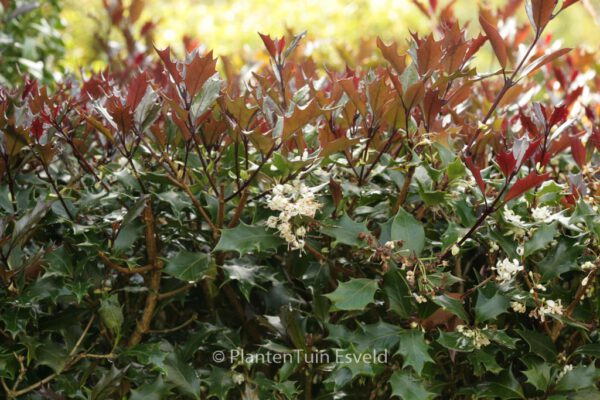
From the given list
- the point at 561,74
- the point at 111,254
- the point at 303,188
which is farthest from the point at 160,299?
the point at 561,74

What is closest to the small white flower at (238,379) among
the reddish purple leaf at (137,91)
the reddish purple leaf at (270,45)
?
the reddish purple leaf at (137,91)

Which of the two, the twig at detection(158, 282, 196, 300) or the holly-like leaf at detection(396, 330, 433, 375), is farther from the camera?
the twig at detection(158, 282, 196, 300)

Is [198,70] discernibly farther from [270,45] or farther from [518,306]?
[518,306]

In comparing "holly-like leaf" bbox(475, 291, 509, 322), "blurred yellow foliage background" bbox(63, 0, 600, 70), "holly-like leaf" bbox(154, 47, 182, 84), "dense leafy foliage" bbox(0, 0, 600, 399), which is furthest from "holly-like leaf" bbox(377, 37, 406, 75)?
"blurred yellow foliage background" bbox(63, 0, 600, 70)

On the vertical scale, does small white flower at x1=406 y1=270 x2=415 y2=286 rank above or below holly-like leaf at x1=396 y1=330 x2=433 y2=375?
above

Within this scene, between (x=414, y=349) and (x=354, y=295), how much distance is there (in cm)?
19

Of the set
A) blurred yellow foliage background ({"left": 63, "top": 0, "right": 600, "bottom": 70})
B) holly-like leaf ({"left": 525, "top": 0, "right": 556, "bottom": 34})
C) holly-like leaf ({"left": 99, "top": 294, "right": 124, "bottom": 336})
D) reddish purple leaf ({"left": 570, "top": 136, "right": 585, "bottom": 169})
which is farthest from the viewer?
blurred yellow foliage background ({"left": 63, "top": 0, "right": 600, "bottom": 70})

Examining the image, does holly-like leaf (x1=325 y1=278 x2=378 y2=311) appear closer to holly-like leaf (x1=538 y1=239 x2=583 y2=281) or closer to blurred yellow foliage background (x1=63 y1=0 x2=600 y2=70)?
holly-like leaf (x1=538 y1=239 x2=583 y2=281)

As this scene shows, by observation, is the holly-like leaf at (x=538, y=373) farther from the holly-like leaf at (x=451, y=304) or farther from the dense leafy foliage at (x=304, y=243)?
the holly-like leaf at (x=451, y=304)

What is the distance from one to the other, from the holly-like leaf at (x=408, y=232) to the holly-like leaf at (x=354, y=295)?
0.13 metres

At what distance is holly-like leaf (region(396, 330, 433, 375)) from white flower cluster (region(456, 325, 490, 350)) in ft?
0.33

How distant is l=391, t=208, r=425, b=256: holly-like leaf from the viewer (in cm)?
195

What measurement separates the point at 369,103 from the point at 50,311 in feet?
3.53

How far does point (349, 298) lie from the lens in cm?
189
